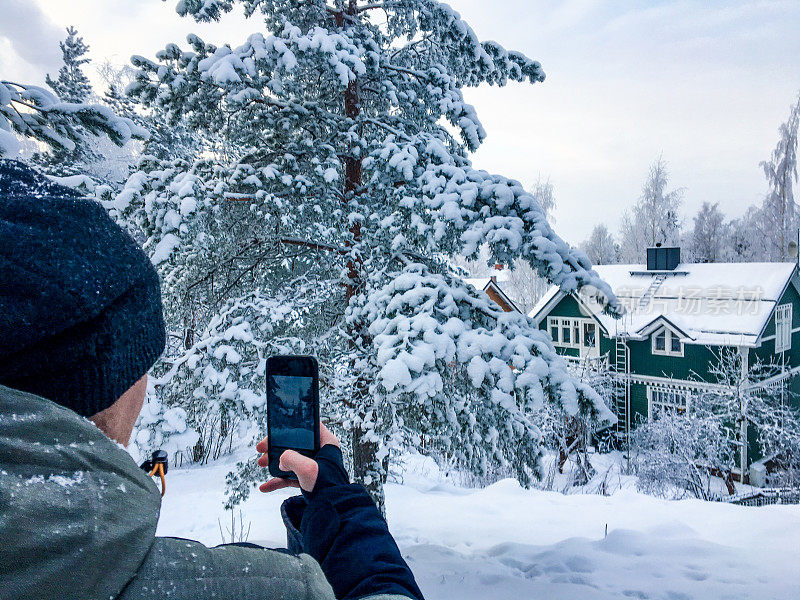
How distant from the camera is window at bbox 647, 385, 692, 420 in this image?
749 inches

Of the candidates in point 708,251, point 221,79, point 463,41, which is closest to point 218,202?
point 221,79

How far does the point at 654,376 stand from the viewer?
2006 cm

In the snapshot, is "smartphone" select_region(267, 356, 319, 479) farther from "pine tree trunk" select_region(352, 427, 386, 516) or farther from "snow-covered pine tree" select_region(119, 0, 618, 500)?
"pine tree trunk" select_region(352, 427, 386, 516)

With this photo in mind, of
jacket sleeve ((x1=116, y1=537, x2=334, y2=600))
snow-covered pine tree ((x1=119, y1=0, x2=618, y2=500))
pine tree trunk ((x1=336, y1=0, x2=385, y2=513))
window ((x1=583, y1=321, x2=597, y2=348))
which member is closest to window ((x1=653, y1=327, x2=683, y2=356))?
window ((x1=583, y1=321, x2=597, y2=348))

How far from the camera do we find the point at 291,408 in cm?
181

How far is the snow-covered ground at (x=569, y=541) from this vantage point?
4.28 meters

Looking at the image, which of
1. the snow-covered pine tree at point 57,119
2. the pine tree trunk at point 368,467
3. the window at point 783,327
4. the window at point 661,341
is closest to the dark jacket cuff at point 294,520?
the snow-covered pine tree at point 57,119

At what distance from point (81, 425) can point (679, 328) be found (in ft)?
69.7

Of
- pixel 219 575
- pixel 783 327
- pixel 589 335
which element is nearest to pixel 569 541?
pixel 219 575

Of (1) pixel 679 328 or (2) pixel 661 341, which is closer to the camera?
(1) pixel 679 328

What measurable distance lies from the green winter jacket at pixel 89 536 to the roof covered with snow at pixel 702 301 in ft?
57.8

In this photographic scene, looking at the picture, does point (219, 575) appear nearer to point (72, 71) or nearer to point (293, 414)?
point (293, 414)

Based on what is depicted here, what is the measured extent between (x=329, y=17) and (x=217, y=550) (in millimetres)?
6943

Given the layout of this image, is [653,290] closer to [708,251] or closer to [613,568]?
[613,568]
